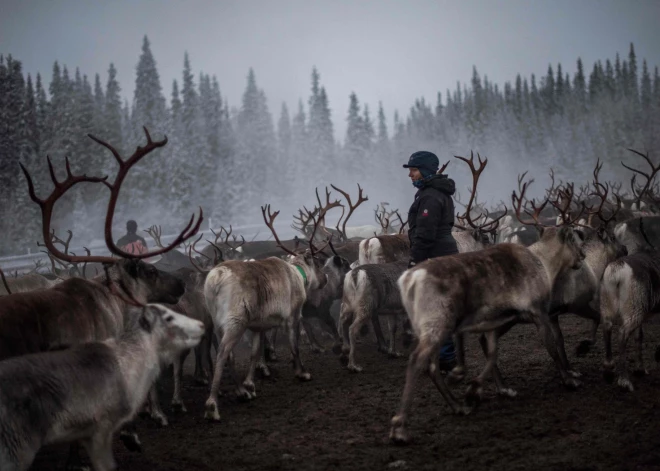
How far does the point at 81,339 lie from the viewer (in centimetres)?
481

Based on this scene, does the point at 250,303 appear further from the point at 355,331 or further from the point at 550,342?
the point at 550,342

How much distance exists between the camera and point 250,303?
5.97m

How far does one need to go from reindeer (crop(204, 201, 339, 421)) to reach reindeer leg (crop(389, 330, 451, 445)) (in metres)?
1.81

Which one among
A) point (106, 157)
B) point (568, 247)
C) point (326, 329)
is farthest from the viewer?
point (106, 157)

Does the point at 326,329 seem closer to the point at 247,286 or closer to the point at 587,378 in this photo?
the point at 247,286

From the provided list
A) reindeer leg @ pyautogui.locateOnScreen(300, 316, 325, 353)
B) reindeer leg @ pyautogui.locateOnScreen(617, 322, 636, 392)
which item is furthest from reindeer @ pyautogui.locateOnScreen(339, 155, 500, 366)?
reindeer leg @ pyautogui.locateOnScreen(617, 322, 636, 392)

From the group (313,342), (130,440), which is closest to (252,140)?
(313,342)

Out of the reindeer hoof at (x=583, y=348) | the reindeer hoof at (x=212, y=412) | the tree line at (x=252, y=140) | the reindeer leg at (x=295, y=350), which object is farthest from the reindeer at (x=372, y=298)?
the tree line at (x=252, y=140)

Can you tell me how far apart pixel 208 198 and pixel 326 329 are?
28.2 metres

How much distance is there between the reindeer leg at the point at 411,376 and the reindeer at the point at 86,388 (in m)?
1.66

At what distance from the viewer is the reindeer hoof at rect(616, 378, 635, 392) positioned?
5146mm

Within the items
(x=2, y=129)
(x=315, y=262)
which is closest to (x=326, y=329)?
(x=315, y=262)

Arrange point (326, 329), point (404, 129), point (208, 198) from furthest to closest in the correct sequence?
1. point (404, 129)
2. point (208, 198)
3. point (326, 329)

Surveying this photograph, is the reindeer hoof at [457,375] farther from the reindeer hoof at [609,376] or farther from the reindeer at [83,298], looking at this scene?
the reindeer at [83,298]
